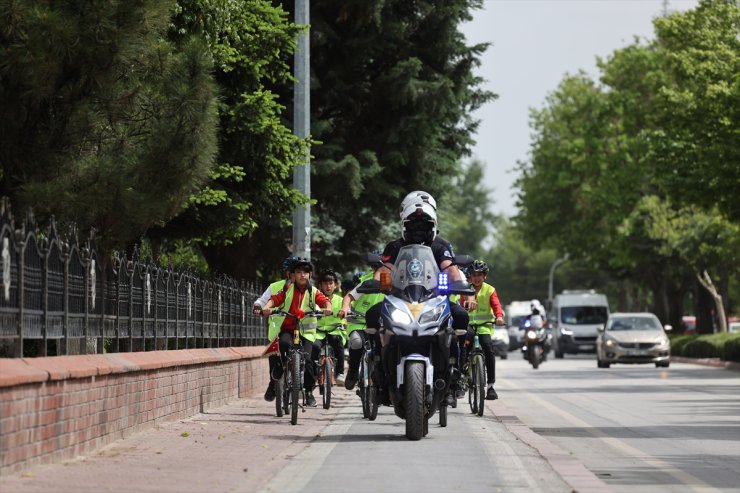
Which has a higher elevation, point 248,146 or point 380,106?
point 380,106

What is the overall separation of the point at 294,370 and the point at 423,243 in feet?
11.3

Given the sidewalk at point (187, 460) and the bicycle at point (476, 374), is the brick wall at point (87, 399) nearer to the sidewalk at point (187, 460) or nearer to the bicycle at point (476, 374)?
the sidewalk at point (187, 460)

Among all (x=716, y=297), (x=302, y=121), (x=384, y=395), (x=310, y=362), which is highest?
(x=302, y=121)

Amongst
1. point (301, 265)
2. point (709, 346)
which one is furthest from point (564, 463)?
point (709, 346)

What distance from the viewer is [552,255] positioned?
140250 millimetres

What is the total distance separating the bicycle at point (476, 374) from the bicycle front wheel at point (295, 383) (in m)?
2.04

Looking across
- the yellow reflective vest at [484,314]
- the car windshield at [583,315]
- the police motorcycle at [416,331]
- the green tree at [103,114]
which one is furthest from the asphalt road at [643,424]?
the car windshield at [583,315]

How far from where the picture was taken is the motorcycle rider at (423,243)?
14.6m

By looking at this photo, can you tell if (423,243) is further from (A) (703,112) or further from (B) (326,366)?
(A) (703,112)

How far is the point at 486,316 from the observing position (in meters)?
19.5

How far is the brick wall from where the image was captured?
10547mm

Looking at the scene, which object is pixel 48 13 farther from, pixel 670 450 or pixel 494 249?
pixel 494 249

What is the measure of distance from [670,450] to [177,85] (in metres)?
7.26

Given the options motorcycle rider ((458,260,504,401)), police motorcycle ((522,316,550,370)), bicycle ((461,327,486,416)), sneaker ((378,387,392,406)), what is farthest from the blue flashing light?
police motorcycle ((522,316,550,370))
